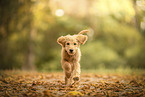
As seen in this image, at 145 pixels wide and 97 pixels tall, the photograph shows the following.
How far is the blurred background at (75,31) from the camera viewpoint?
13.7 metres

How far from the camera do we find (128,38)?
1611cm

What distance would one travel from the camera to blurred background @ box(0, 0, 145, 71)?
13688mm

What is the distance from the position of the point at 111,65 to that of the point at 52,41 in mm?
6873

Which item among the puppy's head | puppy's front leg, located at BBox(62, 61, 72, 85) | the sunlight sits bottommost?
puppy's front leg, located at BBox(62, 61, 72, 85)

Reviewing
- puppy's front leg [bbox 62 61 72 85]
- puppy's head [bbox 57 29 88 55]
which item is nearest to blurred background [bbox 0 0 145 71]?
puppy's head [bbox 57 29 88 55]

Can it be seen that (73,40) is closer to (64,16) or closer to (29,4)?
(29,4)

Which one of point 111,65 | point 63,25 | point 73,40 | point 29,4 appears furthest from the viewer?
point 63,25

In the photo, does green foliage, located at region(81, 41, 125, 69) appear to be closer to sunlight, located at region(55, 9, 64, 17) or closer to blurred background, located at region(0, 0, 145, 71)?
blurred background, located at region(0, 0, 145, 71)

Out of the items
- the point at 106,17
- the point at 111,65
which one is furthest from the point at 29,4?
the point at 111,65

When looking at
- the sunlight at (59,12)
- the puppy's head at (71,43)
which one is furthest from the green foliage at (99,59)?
the puppy's head at (71,43)

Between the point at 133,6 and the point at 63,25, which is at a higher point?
the point at 133,6

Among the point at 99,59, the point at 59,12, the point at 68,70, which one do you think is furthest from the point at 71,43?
the point at 59,12

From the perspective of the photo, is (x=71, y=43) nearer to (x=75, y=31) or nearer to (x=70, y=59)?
(x=70, y=59)

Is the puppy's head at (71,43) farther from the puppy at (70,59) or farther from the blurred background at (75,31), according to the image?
the blurred background at (75,31)
